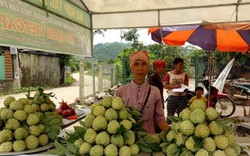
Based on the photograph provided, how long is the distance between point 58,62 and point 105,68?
7986 millimetres

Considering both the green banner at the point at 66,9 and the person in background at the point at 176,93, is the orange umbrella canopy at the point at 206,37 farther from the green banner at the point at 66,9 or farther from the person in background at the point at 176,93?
the green banner at the point at 66,9

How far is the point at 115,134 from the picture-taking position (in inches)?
52.9

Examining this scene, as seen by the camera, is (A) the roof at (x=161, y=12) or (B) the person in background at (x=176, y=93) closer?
(A) the roof at (x=161, y=12)

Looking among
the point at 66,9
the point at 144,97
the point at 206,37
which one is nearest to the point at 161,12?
the point at 66,9

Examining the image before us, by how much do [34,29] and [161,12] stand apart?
2.14 m

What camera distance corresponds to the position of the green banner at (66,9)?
2515mm

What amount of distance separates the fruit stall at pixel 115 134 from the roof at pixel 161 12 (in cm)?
219

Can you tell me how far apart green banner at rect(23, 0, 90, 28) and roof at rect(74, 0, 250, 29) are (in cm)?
14

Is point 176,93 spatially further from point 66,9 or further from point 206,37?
point 66,9

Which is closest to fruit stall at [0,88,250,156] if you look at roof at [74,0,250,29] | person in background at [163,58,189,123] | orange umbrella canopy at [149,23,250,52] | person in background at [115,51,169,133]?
person in background at [115,51,169,133]

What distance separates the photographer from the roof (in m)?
3.61

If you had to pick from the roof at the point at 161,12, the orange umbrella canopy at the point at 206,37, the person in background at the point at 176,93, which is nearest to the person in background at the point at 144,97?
the roof at the point at 161,12

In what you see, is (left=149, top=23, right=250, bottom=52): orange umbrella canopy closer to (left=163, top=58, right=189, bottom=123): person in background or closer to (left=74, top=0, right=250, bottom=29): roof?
(left=163, top=58, right=189, bottom=123): person in background

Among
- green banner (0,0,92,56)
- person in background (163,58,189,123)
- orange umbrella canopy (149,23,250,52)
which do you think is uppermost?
orange umbrella canopy (149,23,250,52)
